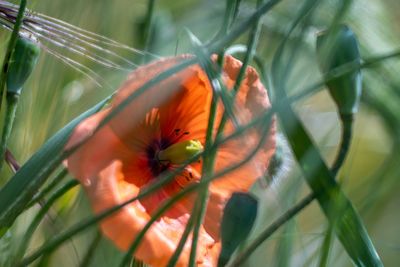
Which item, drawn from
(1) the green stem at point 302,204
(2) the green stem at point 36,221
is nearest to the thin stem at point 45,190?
(2) the green stem at point 36,221

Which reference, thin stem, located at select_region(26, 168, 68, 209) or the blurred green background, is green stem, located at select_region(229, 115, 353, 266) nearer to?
the blurred green background

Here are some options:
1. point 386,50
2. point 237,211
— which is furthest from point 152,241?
point 386,50

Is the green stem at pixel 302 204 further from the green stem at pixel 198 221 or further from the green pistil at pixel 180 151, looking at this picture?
the green pistil at pixel 180 151

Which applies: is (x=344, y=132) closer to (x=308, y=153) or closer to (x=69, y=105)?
(x=308, y=153)

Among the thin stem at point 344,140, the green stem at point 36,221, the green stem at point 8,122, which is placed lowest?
the green stem at point 36,221

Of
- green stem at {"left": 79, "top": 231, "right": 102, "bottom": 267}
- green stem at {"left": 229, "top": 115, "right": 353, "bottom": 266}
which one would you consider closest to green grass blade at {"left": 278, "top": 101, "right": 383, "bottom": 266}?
green stem at {"left": 229, "top": 115, "right": 353, "bottom": 266}

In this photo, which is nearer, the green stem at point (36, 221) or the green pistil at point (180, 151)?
the green stem at point (36, 221)

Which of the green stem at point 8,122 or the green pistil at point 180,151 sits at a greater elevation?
the green stem at point 8,122
